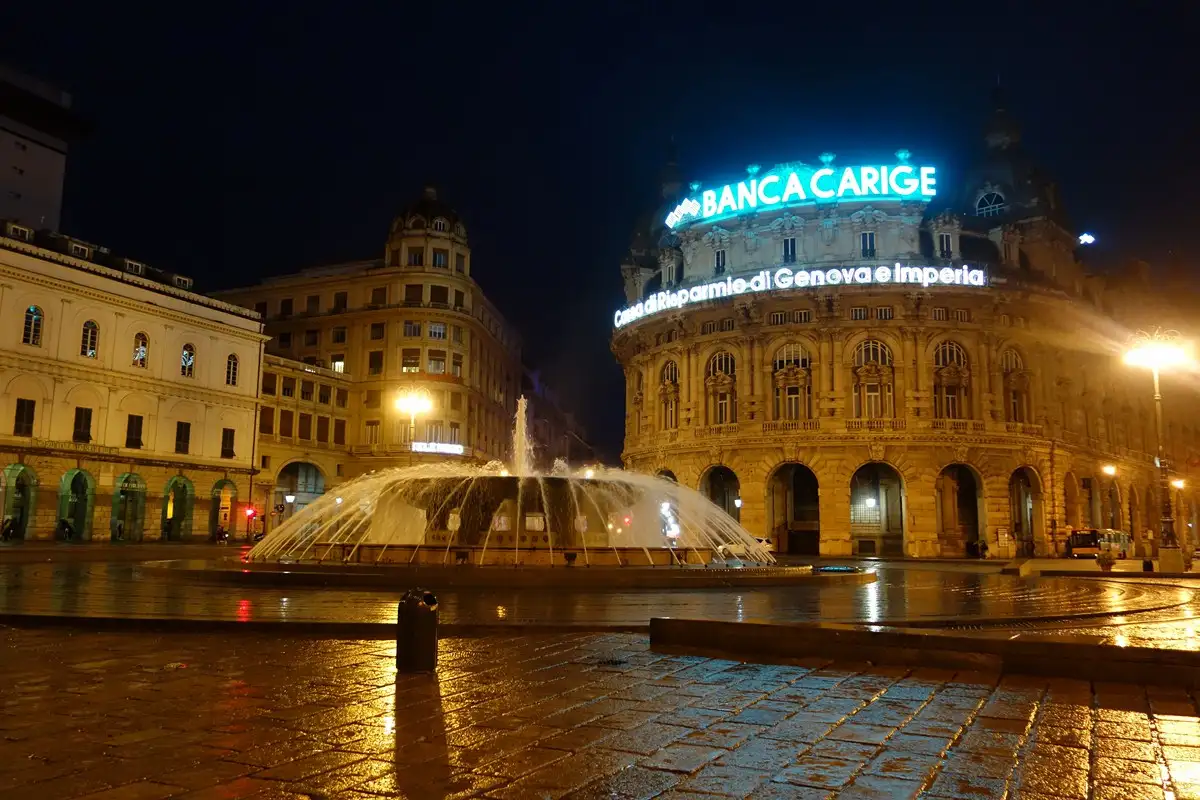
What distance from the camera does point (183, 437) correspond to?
173ft

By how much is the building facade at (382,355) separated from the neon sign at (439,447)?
0.07 meters

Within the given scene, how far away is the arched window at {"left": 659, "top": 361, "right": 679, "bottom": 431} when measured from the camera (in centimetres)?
5488

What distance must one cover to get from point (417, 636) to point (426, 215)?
62.5 meters

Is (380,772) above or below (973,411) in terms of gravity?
below

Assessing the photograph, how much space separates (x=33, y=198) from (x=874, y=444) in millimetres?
56209

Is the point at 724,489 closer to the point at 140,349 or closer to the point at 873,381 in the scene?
the point at 873,381

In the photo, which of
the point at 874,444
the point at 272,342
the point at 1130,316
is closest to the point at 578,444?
the point at 272,342

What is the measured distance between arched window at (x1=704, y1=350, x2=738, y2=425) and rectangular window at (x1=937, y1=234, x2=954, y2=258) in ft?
42.4

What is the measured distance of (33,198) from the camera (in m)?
60.5

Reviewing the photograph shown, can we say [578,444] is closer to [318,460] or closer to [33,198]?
[318,460]

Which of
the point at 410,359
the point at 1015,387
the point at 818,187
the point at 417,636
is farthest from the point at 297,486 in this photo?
the point at 417,636

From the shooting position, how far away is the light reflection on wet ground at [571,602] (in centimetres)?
1229

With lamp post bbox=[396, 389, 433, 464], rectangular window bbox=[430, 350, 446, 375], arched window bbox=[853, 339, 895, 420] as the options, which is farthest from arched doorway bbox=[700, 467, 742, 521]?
rectangular window bbox=[430, 350, 446, 375]

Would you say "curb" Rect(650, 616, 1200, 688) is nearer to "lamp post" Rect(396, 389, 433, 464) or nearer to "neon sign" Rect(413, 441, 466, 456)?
"lamp post" Rect(396, 389, 433, 464)
